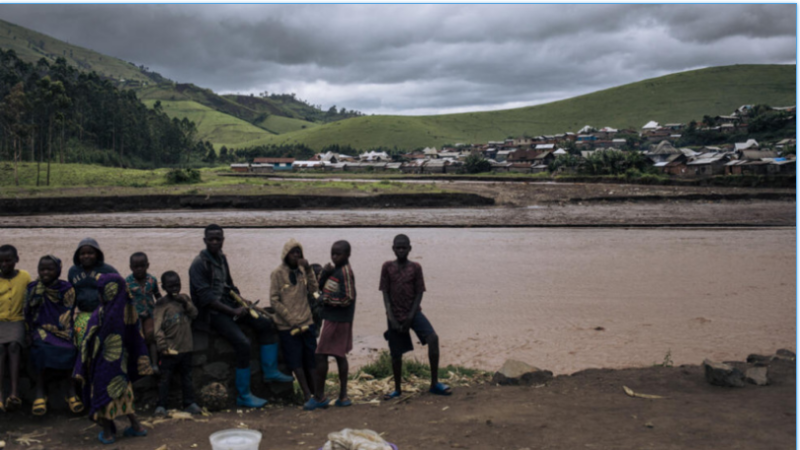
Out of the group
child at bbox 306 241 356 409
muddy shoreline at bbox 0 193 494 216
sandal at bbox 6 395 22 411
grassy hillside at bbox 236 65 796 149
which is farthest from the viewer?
grassy hillside at bbox 236 65 796 149

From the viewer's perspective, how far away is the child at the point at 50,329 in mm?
5184

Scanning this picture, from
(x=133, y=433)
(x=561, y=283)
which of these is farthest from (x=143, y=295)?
(x=561, y=283)

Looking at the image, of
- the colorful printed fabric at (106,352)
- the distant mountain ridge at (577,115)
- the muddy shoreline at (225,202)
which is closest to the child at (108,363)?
the colorful printed fabric at (106,352)

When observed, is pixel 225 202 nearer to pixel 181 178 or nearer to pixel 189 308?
pixel 181 178

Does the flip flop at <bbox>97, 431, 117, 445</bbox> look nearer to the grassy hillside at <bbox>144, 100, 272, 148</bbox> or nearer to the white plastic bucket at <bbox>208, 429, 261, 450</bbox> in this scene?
the white plastic bucket at <bbox>208, 429, 261, 450</bbox>

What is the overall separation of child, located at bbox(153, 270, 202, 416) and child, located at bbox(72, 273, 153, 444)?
1.44 ft

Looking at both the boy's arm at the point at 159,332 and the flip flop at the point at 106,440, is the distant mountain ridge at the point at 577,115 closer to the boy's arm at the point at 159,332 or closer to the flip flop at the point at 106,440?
the boy's arm at the point at 159,332

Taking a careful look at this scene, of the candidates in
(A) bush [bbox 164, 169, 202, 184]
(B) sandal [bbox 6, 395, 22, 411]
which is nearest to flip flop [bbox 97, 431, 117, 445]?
(B) sandal [bbox 6, 395, 22, 411]

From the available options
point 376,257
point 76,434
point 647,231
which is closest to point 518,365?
point 76,434

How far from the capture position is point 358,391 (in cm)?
670

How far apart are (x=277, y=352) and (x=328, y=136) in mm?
123456

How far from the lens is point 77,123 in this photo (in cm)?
6862

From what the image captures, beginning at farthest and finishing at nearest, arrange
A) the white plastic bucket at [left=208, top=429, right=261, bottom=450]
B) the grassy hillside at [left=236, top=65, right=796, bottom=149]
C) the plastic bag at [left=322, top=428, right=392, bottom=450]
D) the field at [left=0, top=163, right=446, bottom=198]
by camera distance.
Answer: the grassy hillside at [left=236, top=65, right=796, bottom=149] < the field at [left=0, top=163, right=446, bottom=198] < the white plastic bucket at [left=208, top=429, right=261, bottom=450] < the plastic bag at [left=322, top=428, right=392, bottom=450]

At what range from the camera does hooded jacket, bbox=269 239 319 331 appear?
19.4 ft
